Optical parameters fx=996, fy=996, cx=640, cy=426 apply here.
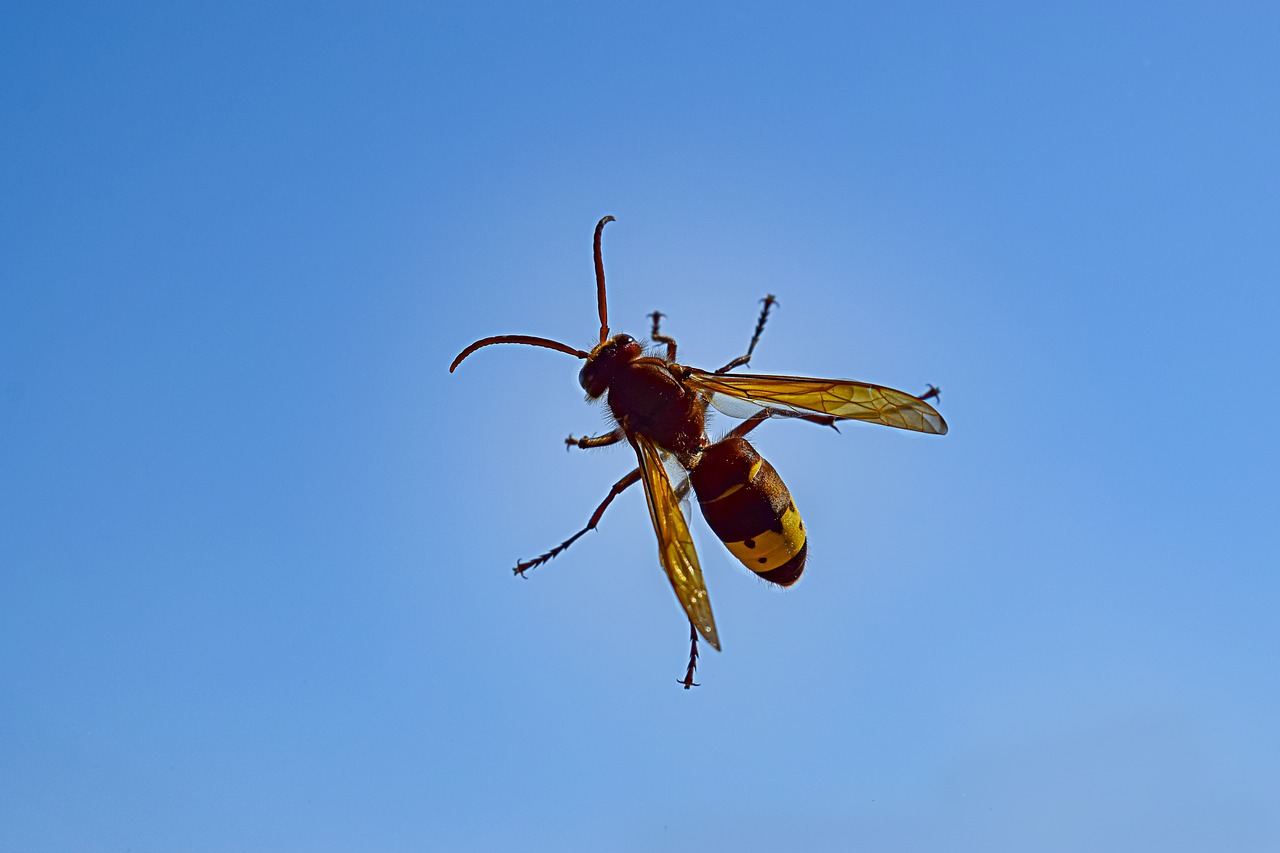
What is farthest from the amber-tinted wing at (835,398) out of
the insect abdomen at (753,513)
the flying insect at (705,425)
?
the insect abdomen at (753,513)

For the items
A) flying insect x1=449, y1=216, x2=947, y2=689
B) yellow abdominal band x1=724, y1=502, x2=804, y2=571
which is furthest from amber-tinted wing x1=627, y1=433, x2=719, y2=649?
yellow abdominal band x1=724, y1=502, x2=804, y2=571

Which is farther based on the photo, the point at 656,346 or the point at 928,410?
the point at 656,346

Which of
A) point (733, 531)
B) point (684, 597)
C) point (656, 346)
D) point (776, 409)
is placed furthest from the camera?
point (656, 346)

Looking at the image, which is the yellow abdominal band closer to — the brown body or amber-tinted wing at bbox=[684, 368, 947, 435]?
the brown body

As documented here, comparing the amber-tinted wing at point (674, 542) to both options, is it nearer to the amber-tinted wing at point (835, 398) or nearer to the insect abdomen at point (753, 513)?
the insect abdomen at point (753, 513)

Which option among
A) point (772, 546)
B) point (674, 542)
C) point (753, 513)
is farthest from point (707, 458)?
point (674, 542)

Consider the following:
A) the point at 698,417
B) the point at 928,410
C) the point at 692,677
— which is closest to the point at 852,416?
the point at 928,410

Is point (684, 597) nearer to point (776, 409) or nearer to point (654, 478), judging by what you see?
point (654, 478)
